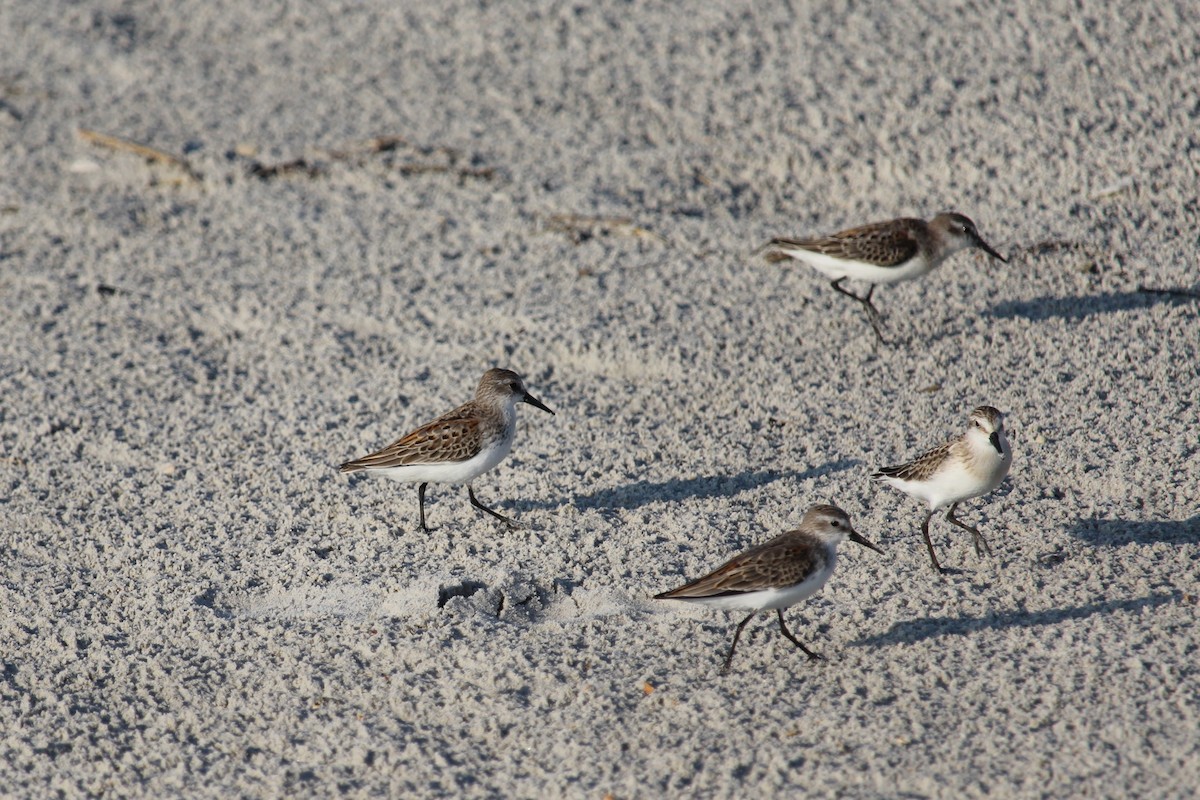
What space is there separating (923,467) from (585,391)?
2.32 meters

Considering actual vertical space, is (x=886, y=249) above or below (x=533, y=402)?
above

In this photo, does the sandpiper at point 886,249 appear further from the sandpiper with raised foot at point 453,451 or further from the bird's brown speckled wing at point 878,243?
the sandpiper with raised foot at point 453,451

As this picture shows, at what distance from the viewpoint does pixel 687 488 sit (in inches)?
254

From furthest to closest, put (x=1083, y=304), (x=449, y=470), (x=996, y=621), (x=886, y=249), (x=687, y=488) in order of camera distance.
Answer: (x=1083, y=304) < (x=886, y=249) < (x=687, y=488) < (x=449, y=470) < (x=996, y=621)

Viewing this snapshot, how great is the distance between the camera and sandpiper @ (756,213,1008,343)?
7.56 meters

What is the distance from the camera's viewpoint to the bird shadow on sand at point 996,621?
5207mm

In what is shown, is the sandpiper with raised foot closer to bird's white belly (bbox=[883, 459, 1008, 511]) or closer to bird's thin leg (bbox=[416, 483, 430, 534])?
bird's thin leg (bbox=[416, 483, 430, 534])

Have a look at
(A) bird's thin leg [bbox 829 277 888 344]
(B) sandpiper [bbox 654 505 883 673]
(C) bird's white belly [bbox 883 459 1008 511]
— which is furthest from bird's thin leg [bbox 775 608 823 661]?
(A) bird's thin leg [bbox 829 277 888 344]

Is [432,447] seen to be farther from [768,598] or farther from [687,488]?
[768,598]

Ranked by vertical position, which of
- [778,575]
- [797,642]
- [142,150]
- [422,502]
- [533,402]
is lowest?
[422,502]

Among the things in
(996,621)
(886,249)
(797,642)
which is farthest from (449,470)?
(886,249)

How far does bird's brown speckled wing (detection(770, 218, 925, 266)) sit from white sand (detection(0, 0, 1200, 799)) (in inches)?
20.1

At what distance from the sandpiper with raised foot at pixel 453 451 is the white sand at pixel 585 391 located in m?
0.27

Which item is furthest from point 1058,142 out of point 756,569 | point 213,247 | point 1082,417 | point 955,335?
point 213,247
